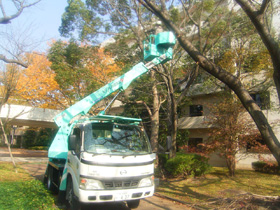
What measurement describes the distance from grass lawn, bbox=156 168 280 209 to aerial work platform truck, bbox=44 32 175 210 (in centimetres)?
254

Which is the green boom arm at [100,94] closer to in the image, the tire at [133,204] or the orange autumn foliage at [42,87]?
the tire at [133,204]

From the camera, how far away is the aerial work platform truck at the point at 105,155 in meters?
5.36

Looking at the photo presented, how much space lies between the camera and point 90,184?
17.4 feet

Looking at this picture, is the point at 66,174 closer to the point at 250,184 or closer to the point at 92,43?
the point at 250,184

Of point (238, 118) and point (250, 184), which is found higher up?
point (238, 118)

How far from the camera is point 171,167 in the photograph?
36.9 feet

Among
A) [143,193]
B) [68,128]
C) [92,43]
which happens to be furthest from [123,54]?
[143,193]

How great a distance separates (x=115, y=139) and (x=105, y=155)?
80cm

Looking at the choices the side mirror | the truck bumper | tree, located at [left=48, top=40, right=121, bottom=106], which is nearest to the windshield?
the side mirror

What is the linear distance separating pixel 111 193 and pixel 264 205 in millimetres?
3664

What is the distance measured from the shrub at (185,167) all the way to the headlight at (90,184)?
631 cm

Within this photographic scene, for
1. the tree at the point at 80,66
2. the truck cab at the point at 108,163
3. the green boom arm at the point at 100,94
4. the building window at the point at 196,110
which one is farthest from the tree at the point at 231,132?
the building window at the point at 196,110

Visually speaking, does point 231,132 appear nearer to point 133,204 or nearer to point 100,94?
point 133,204

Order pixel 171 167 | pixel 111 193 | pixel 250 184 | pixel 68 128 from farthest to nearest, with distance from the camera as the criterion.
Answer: pixel 171 167 → pixel 250 184 → pixel 68 128 → pixel 111 193
